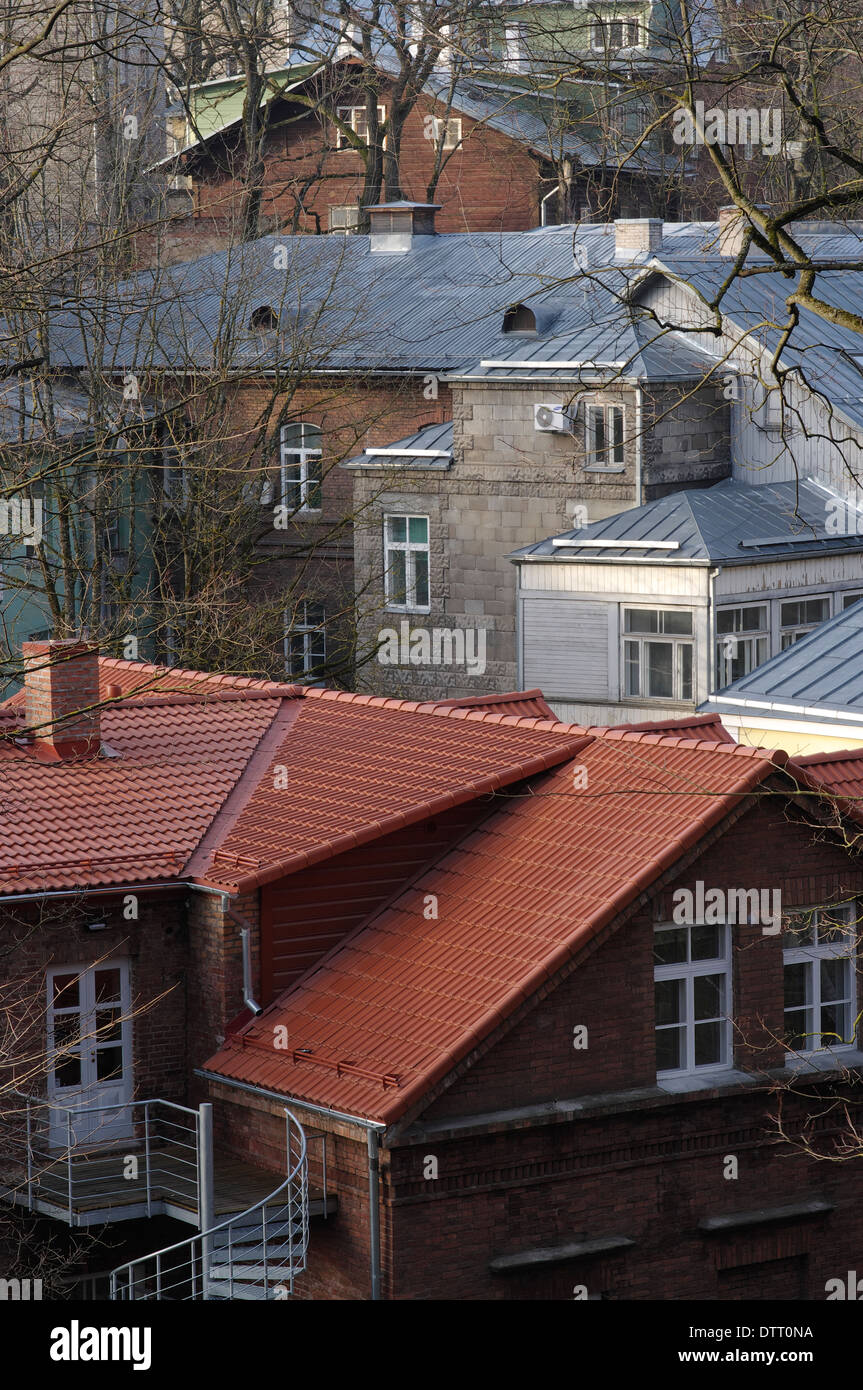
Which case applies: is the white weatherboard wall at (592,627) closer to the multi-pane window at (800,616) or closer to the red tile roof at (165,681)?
the multi-pane window at (800,616)

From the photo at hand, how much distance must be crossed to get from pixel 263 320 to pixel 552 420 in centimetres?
796

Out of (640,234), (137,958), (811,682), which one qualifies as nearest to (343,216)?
(640,234)

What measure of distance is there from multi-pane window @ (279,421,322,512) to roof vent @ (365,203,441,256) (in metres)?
5.34

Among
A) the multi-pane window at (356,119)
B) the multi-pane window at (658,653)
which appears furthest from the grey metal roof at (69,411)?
the multi-pane window at (356,119)

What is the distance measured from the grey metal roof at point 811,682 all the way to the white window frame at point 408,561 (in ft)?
42.9

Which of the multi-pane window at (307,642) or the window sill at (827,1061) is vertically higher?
the multi-pane window at (307,642)

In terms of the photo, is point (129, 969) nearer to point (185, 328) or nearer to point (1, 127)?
point (1, 127)

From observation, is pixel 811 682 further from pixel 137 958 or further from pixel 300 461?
pixel 300 461

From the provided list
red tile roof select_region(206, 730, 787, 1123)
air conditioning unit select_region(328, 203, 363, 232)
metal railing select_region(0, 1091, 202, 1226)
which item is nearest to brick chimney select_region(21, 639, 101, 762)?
red tile roof select_region(206, 730, 787, 1123)

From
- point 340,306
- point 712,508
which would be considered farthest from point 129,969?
point 340,306

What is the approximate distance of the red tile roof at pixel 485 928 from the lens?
17.6m

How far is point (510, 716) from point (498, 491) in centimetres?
1434

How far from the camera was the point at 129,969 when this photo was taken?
19375mm

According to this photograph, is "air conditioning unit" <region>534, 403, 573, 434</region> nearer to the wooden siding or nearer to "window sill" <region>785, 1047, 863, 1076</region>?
the wooden siding
